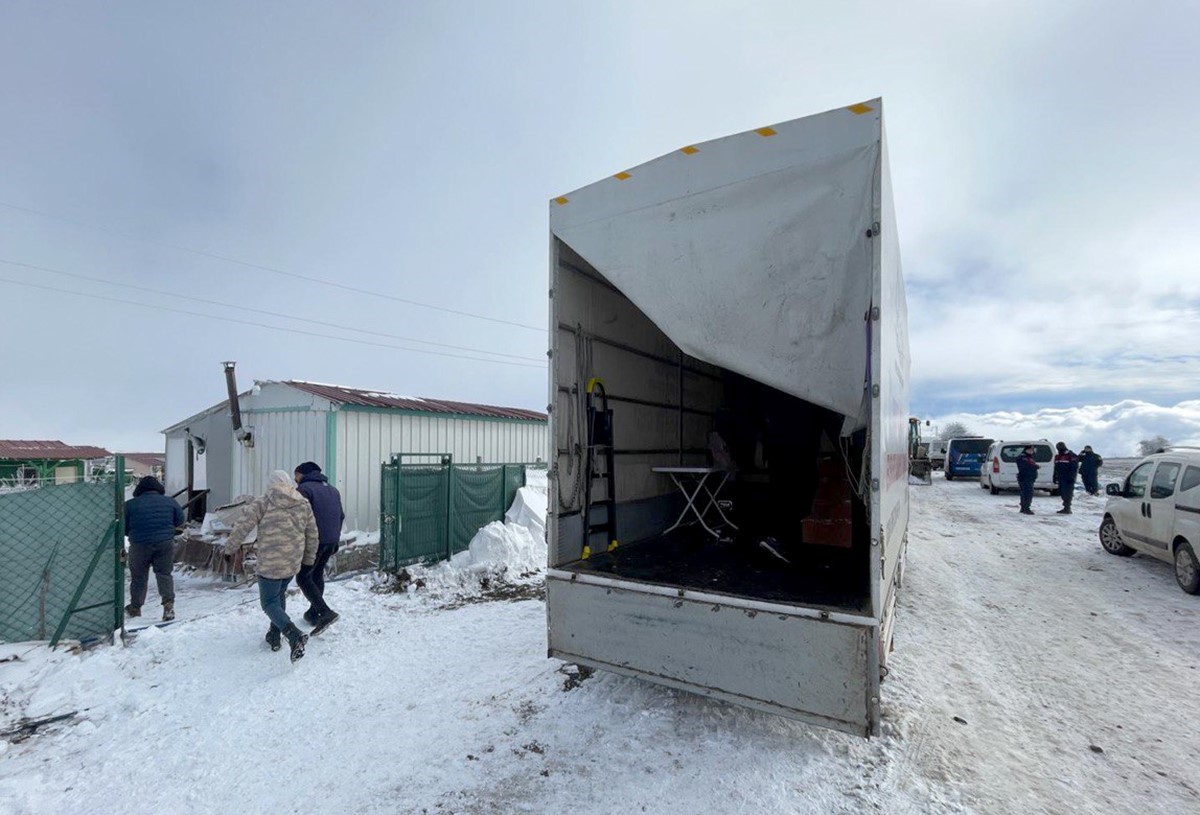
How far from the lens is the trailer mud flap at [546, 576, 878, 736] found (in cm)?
273

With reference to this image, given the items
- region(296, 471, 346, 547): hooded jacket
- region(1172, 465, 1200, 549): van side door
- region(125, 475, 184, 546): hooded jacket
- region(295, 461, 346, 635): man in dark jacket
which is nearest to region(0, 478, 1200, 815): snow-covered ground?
region(295, 461, 346, 635): man in dark jacket

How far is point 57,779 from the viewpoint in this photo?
3172 mm

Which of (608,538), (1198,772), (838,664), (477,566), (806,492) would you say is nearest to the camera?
(838,664)

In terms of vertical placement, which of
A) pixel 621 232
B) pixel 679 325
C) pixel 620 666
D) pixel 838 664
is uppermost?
pixel 621 232

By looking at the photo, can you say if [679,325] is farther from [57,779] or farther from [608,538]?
[57,779]

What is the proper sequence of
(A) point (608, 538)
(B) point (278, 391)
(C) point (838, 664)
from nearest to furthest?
1. (C) point (838, 664)
2. (A) point (608, 538)
3. (B) point (278, 391)

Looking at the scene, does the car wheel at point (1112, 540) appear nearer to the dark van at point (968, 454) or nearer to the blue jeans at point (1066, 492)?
the blue jeans at point (1066, 492)

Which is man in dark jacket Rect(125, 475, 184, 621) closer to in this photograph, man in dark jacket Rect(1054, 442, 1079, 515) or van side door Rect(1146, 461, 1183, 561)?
van side door Rect(1146, 461, 1183, 561)

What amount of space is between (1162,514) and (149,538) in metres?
12.3

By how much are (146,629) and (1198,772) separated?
7620 mm

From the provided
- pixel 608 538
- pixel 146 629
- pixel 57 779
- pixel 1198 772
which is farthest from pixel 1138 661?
pixel 146 629

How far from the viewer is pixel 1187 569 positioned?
6.62 m

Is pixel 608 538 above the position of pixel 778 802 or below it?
above

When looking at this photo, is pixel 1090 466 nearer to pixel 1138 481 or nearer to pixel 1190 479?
pixel 1138 481
